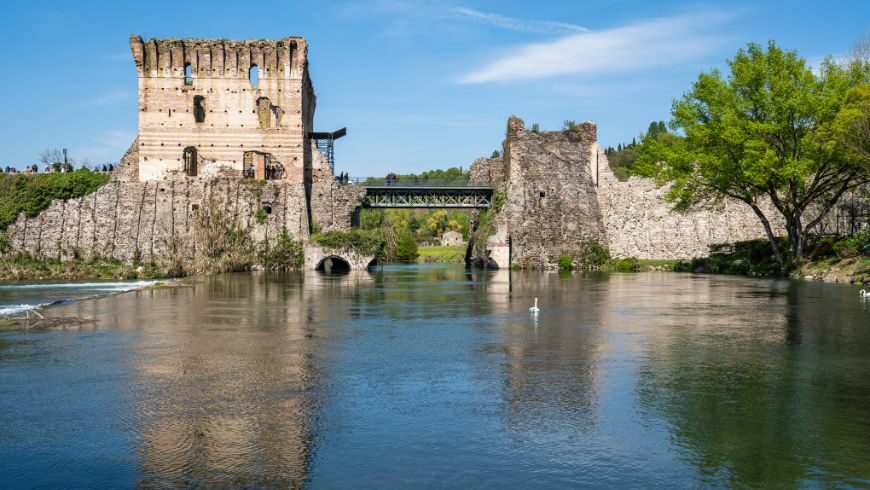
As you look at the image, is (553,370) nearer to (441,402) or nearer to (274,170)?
(441,402)

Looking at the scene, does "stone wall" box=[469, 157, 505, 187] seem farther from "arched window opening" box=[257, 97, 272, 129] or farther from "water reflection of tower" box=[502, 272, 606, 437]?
"water reflection of tower" box=[502, 272, 606, 437]

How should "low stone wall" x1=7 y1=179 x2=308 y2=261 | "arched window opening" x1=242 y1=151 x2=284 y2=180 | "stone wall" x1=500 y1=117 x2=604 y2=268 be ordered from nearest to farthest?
"low stone wall" x1=7 y1=179 x2=308 y2=261, "stone wall" x1=500 y1=117 x2=604 y2=268, "arched window opening" x1=242 y1=151 x2=284 y2=180

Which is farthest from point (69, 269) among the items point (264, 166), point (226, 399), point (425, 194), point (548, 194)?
point (226, 399)

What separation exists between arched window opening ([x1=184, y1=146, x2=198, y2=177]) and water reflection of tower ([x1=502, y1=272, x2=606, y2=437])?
122ft

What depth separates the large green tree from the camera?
33.8m

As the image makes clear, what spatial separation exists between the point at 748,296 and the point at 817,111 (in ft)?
46.4

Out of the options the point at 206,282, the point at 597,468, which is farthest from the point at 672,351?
the point at 206,282

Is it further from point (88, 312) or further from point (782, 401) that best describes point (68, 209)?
point (782, 401)

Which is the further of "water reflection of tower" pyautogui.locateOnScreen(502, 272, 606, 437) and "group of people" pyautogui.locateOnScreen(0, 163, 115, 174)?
"group of people" pyautogui.locateOnScreen(0, 163, 115, 174)

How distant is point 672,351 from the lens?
42.8 feet

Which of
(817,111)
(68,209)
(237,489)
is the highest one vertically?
(817,111)

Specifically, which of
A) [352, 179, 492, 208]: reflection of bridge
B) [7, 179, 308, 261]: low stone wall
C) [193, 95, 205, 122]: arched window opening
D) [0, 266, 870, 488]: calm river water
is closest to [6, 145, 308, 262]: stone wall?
[7, 179, 308, 261]: low stone wall

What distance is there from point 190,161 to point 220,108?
173 inches

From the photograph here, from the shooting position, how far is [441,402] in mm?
9375
